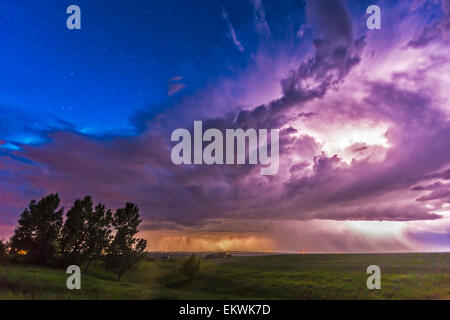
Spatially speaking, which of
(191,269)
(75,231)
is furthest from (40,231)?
(191,269)

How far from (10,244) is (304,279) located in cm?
7358

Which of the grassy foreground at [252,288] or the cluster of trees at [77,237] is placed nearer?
the grassy foreground at [252,288]

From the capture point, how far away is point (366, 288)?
1879 inches

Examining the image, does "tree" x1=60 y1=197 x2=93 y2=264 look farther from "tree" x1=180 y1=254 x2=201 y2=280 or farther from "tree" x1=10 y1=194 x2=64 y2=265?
"tree" x1=180 y1=254 x2=201 y2=280

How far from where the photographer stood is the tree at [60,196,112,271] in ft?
256

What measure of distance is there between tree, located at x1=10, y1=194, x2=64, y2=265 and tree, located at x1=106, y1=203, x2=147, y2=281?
18.1m

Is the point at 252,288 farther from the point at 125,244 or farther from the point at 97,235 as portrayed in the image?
the point at 97,235

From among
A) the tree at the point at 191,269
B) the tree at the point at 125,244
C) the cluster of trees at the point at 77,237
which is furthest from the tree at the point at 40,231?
the tree at the point at 191,269

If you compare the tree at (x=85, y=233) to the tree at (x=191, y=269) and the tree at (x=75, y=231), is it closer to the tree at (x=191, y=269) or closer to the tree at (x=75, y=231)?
the tree at (x=75, y=231)

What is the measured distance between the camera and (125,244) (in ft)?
239

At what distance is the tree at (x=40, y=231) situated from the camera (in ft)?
250

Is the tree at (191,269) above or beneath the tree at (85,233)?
beneath

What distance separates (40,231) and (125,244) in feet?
85.9
